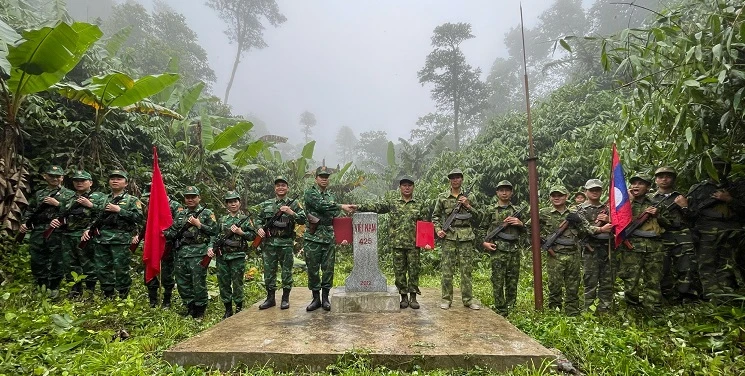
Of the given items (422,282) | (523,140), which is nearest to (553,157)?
(523,140)

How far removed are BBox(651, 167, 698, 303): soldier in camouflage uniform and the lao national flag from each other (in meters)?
0.57

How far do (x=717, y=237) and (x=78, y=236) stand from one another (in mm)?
8266

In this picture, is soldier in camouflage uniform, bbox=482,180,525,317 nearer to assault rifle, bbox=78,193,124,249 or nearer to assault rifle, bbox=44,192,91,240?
assault rifle, bbox=78,193,124,249

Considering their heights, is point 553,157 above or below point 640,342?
above

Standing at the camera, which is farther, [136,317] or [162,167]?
[162,167]

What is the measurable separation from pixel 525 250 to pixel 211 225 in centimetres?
779

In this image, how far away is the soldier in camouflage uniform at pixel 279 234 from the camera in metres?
5.12

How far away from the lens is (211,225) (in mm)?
5273

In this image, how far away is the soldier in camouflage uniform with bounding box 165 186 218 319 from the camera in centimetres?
514

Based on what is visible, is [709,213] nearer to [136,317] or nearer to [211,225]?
[211,225]

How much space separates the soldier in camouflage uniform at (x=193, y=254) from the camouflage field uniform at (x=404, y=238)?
2.15 metres

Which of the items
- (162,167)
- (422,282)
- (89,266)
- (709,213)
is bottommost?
(422,282)

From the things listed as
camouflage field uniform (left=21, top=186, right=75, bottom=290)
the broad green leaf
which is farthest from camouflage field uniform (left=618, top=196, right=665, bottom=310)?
camouflage field uniform (left=21, top=186, right=75, bottom=290)

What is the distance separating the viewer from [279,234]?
5.14 meters
